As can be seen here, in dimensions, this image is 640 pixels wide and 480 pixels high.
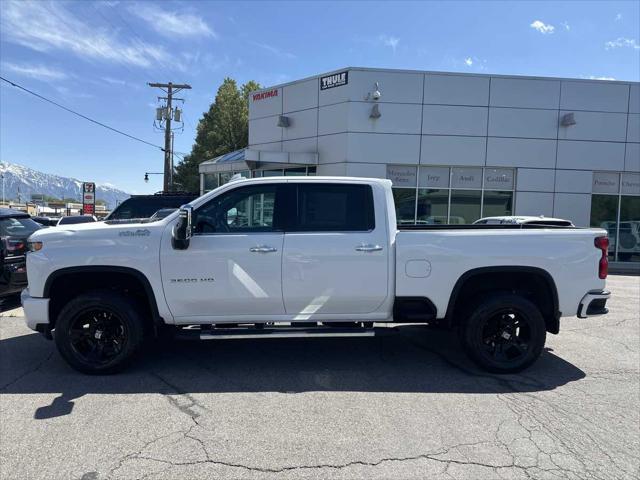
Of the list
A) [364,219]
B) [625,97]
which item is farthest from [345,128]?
[364,219]

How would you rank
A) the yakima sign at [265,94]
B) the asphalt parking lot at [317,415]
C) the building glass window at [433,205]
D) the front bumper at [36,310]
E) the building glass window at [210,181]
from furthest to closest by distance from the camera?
the building glass window at [210,181], the yakima sign at [265,94], the building glass window at [433,205], the front bumper at [36,310], the asphalt parking lot at [317,415]

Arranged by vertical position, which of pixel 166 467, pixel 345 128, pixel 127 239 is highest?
pixel 345 128

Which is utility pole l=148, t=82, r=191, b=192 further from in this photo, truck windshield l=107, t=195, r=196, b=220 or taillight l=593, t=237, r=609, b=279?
taillight l=593, t=237, r=609, b=279

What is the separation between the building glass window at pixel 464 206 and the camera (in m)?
15.6

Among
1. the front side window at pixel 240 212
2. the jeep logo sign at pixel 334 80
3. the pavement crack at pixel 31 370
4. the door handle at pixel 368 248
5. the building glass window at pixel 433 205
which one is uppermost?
the jeep logo sign at pixel 334 80

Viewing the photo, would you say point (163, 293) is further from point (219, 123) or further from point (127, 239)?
point (219, 123)

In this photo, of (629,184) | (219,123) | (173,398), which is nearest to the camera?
(173,398)

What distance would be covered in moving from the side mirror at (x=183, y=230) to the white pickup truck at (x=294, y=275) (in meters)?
0.01

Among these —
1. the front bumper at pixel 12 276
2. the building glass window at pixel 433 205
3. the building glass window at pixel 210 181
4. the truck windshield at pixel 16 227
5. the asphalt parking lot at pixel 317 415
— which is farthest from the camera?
the building glass window at pixel 210 181

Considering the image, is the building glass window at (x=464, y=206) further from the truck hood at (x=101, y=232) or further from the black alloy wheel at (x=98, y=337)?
the black alloy wheel at (x=98, y=337)

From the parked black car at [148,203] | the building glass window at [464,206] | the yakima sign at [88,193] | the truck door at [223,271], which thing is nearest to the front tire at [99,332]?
the truck door at [223,271]

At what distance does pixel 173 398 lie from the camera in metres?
4.08

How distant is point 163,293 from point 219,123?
128 ft

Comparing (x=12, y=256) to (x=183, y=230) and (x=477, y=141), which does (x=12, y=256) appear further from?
(x=477, y=141)
